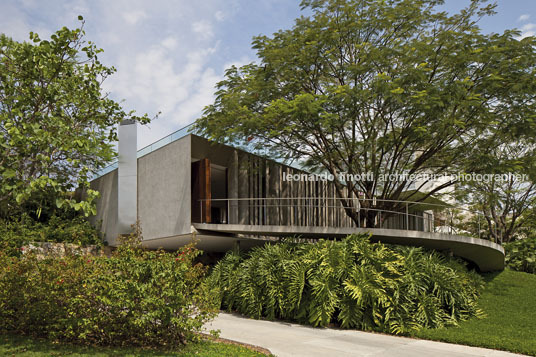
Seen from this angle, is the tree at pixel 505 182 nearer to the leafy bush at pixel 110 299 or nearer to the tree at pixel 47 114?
the leafy bush at pixel 110 299

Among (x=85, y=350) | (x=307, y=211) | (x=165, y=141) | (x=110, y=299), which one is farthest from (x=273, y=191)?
(x=85, y=350)

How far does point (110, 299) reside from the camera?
7.99 m

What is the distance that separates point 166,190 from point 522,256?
58.8 feet

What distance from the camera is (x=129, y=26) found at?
10.4 metres

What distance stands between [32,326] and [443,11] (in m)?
15.5

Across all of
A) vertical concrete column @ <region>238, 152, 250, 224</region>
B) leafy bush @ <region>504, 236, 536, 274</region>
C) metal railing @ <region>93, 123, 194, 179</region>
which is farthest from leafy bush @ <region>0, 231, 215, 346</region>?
leafy bush @ <region>504, 236, 536, 274</region>

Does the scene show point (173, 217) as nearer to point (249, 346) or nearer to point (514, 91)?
point (249, 346)

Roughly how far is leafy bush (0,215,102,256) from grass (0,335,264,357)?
11.1 m

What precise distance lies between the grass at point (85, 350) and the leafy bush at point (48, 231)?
11.1 meters

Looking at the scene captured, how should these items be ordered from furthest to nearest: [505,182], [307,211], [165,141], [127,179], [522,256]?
[505,182]
[307,211]
[522,256]
[127,179]
[165,141]

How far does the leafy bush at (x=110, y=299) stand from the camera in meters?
7.94

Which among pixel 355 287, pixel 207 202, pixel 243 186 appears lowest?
pixel 355 287

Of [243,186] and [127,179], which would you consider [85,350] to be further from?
[127,179]

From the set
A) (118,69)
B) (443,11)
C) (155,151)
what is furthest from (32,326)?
(443,11)
